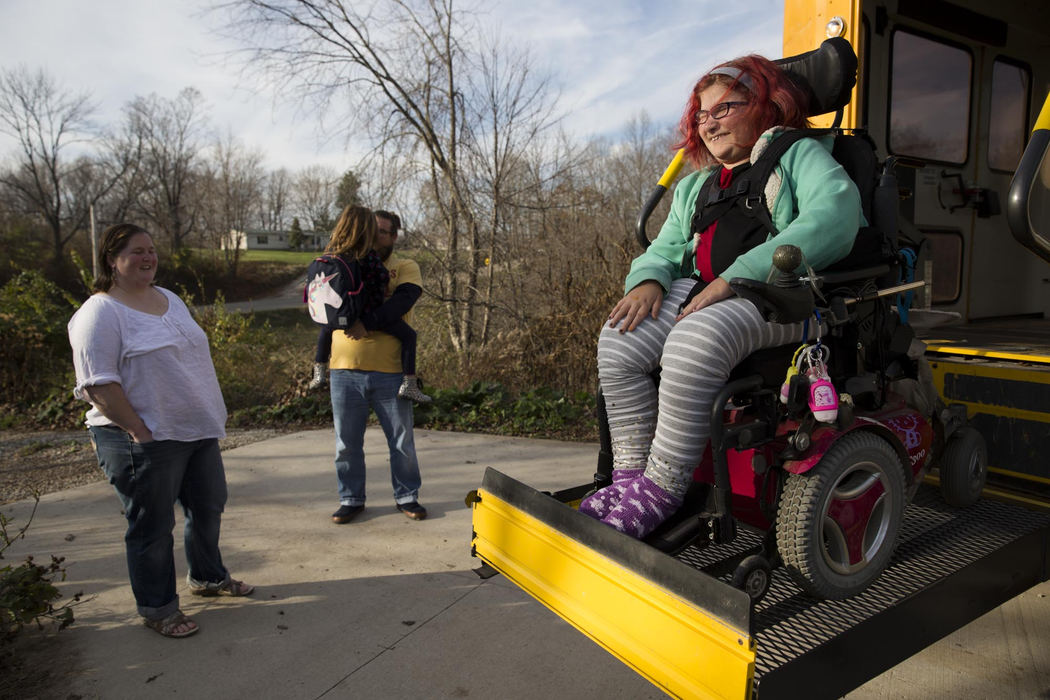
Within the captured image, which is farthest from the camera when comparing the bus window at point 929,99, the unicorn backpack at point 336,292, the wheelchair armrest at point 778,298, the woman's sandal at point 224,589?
the bus window at point 929,99

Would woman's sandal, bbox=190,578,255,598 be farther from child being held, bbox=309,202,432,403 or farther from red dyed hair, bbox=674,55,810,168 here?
red dyed hair, bbox=674,55,810,168

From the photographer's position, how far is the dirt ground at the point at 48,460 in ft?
15.6

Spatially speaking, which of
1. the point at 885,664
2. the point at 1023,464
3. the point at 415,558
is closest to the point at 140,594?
the point at 415,558

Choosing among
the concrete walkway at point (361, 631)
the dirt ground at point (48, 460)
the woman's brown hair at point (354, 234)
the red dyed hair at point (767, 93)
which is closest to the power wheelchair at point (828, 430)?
the red dyed hair at point (767, 93)

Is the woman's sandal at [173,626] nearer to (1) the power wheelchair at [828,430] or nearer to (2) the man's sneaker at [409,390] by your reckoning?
(2) the man's sneaker at [409,390]

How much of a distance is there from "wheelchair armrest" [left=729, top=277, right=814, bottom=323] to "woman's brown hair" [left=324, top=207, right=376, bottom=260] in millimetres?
2486

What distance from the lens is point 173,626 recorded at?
2.72 metres

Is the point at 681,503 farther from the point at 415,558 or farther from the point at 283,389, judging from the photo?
the point at 283,389

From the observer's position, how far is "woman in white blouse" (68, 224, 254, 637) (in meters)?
2.53

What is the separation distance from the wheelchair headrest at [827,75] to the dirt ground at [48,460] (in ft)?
15.5

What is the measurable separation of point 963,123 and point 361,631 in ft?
14.9

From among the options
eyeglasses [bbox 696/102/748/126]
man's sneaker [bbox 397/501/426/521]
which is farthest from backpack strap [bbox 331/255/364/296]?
eyeglasses [bbox 696/102/748/126]

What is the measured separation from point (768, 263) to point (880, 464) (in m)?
0.61

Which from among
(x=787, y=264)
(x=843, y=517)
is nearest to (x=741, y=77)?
(x=787, y=264)
